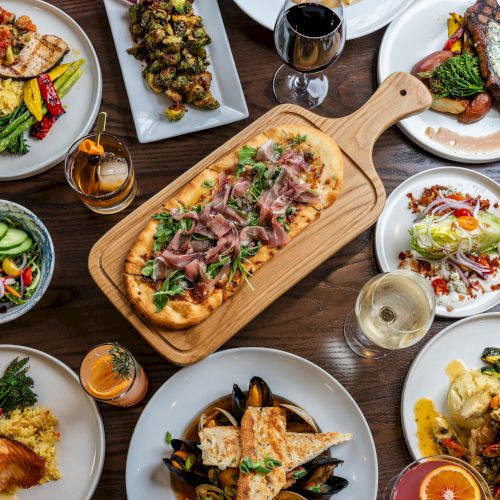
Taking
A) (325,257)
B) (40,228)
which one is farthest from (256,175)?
(40,228)

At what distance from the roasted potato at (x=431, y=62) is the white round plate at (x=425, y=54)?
0.19ft

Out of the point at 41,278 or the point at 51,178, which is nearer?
the point at 41,278

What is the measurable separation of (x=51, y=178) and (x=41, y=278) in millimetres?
621

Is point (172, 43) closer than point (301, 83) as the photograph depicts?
Yes

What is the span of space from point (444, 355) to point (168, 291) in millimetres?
1540

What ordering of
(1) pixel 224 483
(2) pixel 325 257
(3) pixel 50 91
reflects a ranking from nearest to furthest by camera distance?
(1) pixel 224 483
(2) pixel 325 257
(3) pixel 50 91

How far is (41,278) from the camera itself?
3.13 meters

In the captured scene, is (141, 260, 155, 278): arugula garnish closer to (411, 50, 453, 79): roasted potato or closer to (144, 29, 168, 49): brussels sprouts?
(144, 29, 168, 49): brussels sprouts

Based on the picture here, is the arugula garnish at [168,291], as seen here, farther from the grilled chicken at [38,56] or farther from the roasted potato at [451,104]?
the roasted potato at [451,104]

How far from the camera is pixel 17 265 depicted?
3180 mm

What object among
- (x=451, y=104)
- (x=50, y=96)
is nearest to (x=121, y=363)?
(x=50, y=96)

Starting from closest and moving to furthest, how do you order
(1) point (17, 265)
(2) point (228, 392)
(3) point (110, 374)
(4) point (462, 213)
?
1. (3) point (110, 374)
2. (2) point (228, 392)
3. (1) point (17, 265)
4. (4) point (462, 213)

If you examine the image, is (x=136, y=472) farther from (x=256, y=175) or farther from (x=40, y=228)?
(x=256, y=175)

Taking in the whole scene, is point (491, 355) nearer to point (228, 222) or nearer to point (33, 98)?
point (228, 222)
